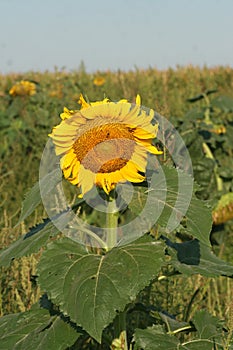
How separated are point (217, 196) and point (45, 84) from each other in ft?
26.9

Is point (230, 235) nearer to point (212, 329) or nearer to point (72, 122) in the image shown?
point (212, 329)

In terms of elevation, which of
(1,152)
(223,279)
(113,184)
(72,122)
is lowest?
(223,279)

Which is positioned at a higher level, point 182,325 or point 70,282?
point 70,282

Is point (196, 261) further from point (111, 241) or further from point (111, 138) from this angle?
point (111, 138)

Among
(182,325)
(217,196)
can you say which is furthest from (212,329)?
(217,196)

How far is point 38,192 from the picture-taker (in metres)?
1.81

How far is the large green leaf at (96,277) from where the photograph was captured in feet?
5.08

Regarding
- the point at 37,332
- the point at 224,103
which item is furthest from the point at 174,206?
the point at 224,103

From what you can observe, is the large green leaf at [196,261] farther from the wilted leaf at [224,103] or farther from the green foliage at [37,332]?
the wilted leaf at [224,103]

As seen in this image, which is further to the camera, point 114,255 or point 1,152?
point 1,152

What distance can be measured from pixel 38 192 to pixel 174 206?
1.23 ft

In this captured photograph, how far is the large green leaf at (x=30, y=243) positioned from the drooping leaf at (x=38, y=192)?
6 cm

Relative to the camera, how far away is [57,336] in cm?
174

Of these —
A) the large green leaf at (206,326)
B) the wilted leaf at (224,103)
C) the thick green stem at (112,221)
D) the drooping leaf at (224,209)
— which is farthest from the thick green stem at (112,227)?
the wilted leaf at (224,103)
